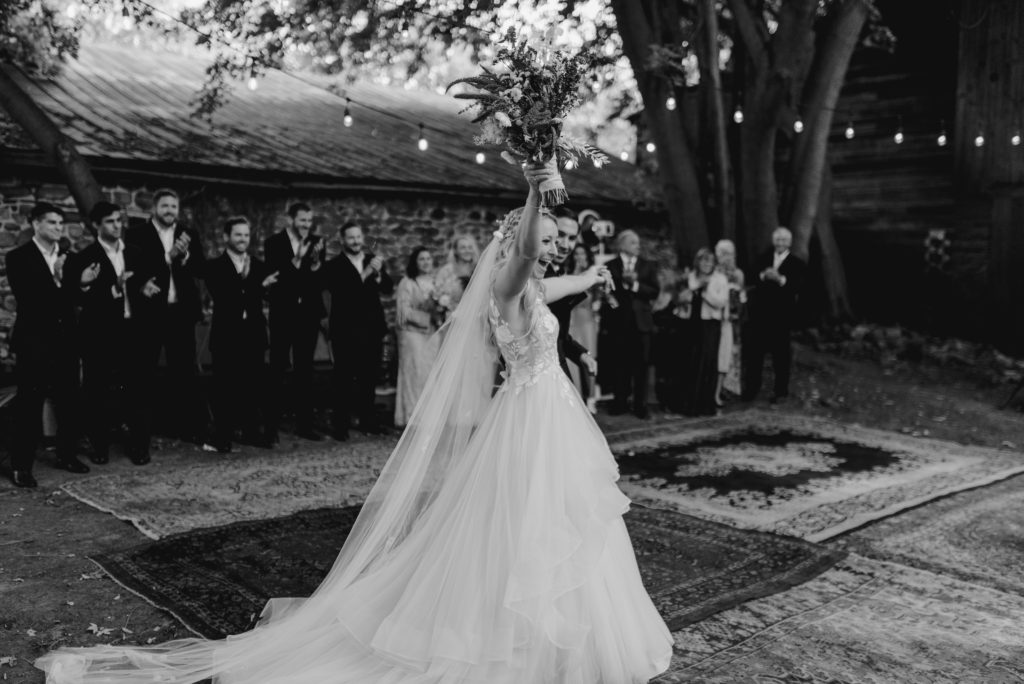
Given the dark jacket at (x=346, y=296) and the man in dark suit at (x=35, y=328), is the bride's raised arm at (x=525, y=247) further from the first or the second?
the dark jacket at (x=346, y=296)

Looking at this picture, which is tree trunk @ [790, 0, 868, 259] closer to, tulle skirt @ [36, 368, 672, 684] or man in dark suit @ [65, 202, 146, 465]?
man in dark suit @ [65, 202, 146, 465]

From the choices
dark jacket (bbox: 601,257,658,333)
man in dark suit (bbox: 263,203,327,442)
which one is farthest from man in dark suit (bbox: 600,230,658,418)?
man in dark suit (bbox: 263,203,327,442)

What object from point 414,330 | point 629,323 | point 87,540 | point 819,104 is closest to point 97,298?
point 87,540

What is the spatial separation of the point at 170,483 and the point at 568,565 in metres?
4.14

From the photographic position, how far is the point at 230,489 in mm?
6551

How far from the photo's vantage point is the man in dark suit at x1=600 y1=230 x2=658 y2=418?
9703mm

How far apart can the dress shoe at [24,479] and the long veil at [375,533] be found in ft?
10.3

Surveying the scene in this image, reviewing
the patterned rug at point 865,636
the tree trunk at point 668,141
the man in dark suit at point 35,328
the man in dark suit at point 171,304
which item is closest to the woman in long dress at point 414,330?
the man in dark suit at point 171,304

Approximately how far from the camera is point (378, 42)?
456 inches

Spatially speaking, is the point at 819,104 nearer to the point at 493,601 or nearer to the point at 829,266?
the point at 829,266

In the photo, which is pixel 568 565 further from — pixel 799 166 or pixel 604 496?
pixel 799 166

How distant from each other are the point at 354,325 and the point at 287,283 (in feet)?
2.41

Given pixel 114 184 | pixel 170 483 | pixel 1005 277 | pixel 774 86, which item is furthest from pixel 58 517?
pixel 1005 277

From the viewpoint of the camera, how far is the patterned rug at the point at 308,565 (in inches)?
176
